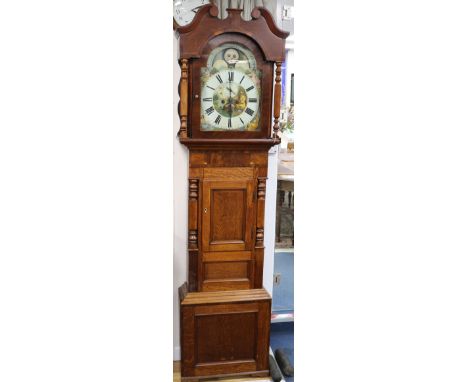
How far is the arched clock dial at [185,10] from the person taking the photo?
1.17 meters

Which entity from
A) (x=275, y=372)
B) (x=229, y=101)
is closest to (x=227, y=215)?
(x=229, y=101)

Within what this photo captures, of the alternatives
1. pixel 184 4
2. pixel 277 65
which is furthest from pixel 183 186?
pixel 184 4

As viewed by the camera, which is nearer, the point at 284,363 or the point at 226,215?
the point at 226,215

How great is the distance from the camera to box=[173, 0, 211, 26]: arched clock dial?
3.85 ft

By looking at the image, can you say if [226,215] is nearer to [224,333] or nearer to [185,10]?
[224,333]

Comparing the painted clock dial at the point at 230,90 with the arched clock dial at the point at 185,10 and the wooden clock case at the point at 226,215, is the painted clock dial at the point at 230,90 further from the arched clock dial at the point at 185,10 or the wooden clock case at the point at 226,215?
the arched clock dial at the point at 185,10

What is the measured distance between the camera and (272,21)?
1.08 metres

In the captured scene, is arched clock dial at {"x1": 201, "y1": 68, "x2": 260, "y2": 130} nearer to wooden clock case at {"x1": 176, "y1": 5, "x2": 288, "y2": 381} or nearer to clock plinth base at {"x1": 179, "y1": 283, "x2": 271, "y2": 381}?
wooden clock case at {"x1": 176, "y1": 5, "x2": 288, "y2": 381}

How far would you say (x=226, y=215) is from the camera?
121 centimetres

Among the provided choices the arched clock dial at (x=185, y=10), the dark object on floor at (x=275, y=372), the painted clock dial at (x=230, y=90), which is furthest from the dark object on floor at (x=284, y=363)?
the arched clock dial at (x=185, y=10)

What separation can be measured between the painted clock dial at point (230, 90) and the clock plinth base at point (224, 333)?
0.54 m

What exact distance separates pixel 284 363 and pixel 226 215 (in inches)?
22.3

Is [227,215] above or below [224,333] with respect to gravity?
above

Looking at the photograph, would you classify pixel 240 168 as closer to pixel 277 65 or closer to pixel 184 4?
pixel 277 65
